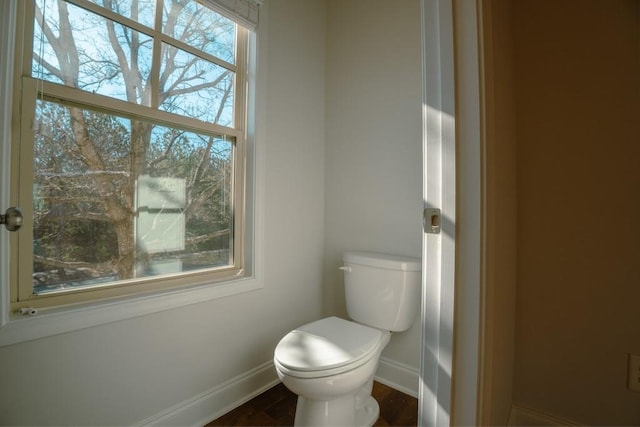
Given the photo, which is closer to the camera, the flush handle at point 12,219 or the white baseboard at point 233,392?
the flush handle at point 12,219

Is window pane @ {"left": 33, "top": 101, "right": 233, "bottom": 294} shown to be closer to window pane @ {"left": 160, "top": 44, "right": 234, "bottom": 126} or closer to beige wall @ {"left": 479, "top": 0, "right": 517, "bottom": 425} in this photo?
window pane @ {"left": 160, "top": 44, "right": 234, "bottom": 126}

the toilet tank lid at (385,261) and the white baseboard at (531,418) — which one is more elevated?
the toilet tank lid at (385,261)

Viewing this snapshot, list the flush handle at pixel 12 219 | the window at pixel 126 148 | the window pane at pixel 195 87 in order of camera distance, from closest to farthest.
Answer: the flush handle at pixel 12 219 → the window at pixel 126 148 → the window pane at pixel 195 87

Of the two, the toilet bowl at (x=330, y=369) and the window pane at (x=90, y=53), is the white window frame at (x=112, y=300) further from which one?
the toilet bowl at (x=330, y=369)

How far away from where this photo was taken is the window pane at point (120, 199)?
978 mm

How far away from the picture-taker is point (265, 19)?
151 cm

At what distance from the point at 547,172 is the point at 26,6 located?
6.66 ft

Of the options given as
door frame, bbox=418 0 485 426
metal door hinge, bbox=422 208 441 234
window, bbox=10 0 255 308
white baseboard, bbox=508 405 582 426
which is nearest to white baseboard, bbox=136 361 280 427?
window, bbox=10 0 255 308

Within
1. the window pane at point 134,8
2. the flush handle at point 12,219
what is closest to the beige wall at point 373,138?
the window pane at point 134,8

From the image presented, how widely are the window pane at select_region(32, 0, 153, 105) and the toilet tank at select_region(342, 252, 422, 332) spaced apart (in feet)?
4.22

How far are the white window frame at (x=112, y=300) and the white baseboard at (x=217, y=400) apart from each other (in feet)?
1.44

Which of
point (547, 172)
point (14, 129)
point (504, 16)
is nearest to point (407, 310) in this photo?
point (547, 172)

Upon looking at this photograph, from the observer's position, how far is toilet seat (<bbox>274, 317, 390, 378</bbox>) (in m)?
0.99

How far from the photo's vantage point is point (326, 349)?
3.56 feet
